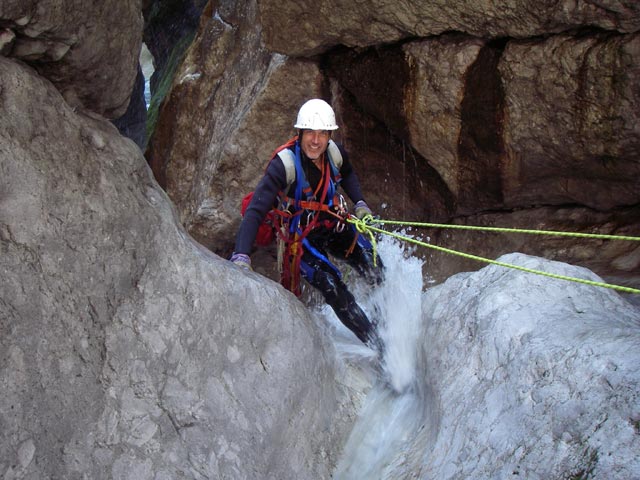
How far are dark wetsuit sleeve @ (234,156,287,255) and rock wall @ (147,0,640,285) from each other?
2.13 m

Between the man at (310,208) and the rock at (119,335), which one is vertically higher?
the man at (310,208)

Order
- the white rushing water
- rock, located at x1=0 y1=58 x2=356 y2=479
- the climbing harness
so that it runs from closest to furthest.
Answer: rock, located at x1=0 y1=58 x2=356 y2=479 → the white rushing water → the climbing harness

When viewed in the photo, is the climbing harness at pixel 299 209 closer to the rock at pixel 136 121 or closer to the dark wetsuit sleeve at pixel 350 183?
the dark wetsuit sleeve at pixel 350 183

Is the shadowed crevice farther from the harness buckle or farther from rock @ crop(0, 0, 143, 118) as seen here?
rock @ crop(0, 0, 143, 118)

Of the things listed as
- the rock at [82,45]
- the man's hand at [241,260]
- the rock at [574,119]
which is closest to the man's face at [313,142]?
the man's hand at [241,260]

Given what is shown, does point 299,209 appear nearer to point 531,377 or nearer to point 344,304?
point 344,304

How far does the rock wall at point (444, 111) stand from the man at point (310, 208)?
1.60 m

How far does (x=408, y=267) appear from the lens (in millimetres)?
5902

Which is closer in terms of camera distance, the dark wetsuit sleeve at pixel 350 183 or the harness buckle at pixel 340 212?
the harness buckle at pixel 340 212

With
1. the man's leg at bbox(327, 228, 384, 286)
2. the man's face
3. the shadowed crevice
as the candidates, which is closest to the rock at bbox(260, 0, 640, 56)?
the shadowed crevice

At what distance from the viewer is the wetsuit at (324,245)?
4.46 m

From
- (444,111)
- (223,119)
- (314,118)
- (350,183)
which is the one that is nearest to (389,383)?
(350,183)

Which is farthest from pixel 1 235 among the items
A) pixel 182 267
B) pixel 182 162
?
pixel 182 162

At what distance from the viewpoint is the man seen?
4.48m
